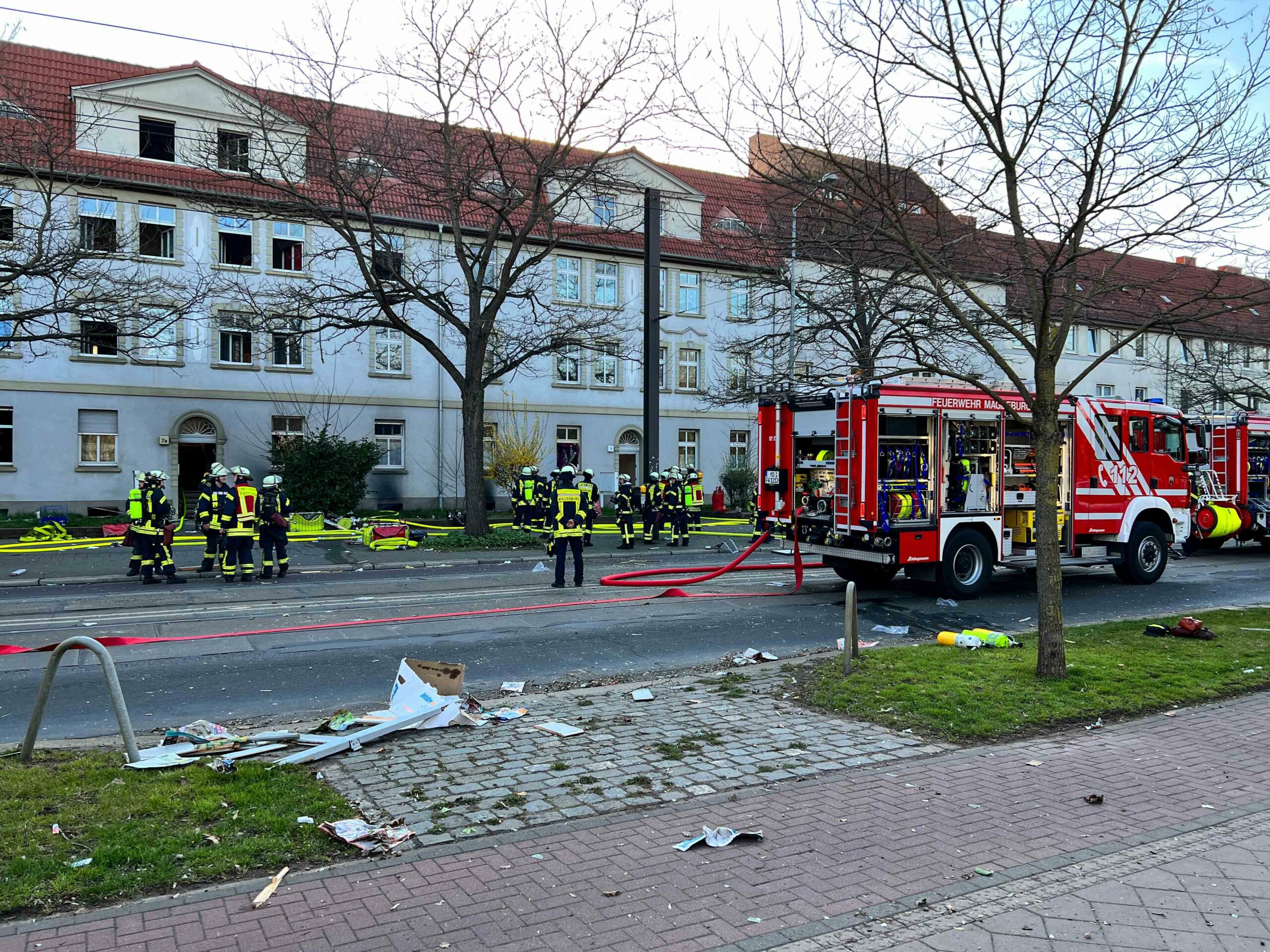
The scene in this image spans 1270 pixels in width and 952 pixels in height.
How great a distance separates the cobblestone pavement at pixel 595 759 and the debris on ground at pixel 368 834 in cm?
11

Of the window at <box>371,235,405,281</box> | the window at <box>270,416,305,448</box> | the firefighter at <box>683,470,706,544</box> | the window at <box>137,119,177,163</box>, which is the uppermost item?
the window at <box>137,119,177,163</box>

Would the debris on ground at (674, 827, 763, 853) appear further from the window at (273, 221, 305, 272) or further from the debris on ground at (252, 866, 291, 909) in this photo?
the window at (273, 221, 305, 272)

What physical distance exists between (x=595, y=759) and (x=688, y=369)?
104 ft

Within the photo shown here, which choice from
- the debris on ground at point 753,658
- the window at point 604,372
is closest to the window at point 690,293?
the window at point 604,372

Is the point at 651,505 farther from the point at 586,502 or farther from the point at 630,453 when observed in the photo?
the point at 630,453

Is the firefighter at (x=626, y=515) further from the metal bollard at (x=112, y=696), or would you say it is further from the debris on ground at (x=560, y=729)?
the metal bollard at (x=112, y=696)

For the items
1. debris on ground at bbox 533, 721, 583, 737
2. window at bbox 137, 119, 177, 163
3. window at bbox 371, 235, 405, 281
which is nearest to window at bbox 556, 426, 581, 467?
window at bbox 371, 235, 405, 281

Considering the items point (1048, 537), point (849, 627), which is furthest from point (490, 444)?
point (1048, 537)

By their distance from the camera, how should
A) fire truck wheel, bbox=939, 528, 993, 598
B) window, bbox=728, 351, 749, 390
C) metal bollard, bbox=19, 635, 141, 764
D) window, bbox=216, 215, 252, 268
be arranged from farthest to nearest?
window, bbox=216, 215, 252, 268 → window, bbox=728, 351, 749, 390 → fire truck wheel, bbox=939, 528, 993, 598 → metal bollard, bbox=19, 635, 141, 764

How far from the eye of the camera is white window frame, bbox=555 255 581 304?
34.0 m

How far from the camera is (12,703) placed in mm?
7289

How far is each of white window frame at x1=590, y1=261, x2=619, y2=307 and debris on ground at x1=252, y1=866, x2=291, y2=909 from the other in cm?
3143

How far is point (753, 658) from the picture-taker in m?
9.16

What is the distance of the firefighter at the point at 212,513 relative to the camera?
1603cm
